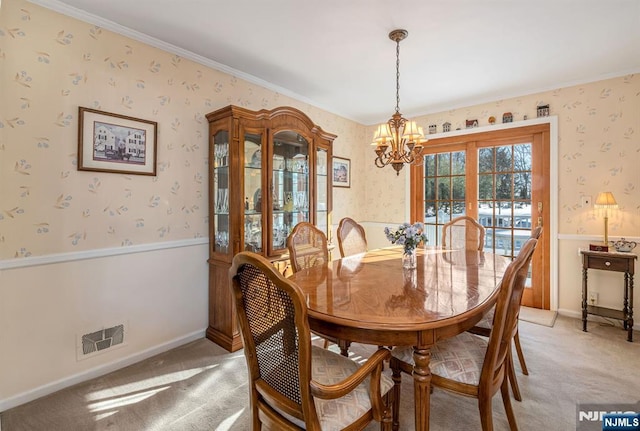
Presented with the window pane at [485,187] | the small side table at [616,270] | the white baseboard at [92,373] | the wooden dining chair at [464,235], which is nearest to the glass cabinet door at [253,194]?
the white baseboard at [92,373]

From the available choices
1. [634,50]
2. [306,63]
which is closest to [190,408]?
[306,63]

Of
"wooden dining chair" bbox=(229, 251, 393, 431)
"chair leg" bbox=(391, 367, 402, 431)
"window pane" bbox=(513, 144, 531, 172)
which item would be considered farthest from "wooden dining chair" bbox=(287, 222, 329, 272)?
"window pane" bbox=(513, 144, 531, 172)

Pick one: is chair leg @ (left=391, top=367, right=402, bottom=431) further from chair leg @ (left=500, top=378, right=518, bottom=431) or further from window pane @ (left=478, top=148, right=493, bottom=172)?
window pane @ (left=478, top=148, right=493, bottom=172)

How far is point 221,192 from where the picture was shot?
2771 millimetres

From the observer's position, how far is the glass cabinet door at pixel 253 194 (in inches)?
107

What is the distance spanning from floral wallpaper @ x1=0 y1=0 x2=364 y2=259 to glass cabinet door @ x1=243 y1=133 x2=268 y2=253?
0.44 metres

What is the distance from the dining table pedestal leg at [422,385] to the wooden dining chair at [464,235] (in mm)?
2034

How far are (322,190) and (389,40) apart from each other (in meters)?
1.66

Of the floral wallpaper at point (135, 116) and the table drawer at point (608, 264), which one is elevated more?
the floral wallpaper at point (135, 116)

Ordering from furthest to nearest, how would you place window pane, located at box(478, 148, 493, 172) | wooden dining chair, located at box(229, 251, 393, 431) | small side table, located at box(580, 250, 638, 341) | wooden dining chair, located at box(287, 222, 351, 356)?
window pane, located at box(478, 148, 493, 172) < small side table, located at box(580, 250, 638, 341) < wooden dining chair, located at box(287, 222, 351, 356) < wooden dining chair, located at box(229, 251, 393, 431)

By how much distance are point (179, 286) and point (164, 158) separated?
43.2 inches

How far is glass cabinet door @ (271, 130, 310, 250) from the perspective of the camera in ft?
9.84

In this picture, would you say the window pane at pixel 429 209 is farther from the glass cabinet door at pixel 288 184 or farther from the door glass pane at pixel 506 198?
the glass cabinet door at pixel 288 184

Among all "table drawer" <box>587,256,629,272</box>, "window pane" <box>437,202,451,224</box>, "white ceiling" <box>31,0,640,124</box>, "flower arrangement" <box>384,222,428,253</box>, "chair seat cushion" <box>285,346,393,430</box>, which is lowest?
"chair seat cushion" <box>285,346,393,430</box>
